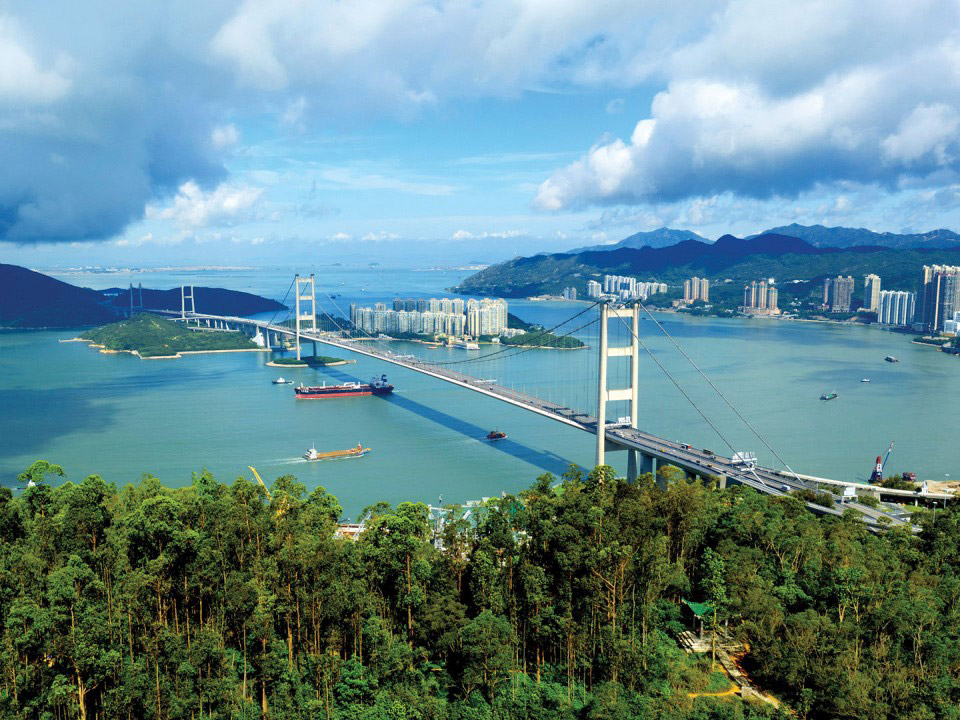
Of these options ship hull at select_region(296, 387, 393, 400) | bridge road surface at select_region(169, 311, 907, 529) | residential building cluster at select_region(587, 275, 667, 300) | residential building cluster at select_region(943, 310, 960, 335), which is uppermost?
residential building cluster at select_region(587, 275, 667, 300)

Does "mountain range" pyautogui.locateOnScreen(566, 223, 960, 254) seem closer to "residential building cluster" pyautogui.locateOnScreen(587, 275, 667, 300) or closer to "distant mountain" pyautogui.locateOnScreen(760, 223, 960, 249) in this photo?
"distant mountain" pyautogui.locateOnScreen(760, 223, 960, 249)

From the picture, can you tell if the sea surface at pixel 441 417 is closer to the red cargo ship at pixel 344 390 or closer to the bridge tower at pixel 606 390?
the red cargo ship at pixel 344 390

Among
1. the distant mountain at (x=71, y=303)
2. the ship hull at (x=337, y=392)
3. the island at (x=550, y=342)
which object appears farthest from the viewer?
the distant mountain at (x=71, y=303)

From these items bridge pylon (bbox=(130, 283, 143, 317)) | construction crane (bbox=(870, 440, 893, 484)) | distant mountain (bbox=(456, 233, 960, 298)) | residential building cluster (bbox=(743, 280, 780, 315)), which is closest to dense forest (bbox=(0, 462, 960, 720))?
construction crane (bbox=(870, 440, 893, 484))

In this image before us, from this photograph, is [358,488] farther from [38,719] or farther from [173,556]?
[38,719]

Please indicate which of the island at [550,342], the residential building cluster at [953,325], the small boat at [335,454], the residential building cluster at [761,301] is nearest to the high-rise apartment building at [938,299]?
the residential building cluster at [953,325]

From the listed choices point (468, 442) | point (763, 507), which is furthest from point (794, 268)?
point (763, 507)
